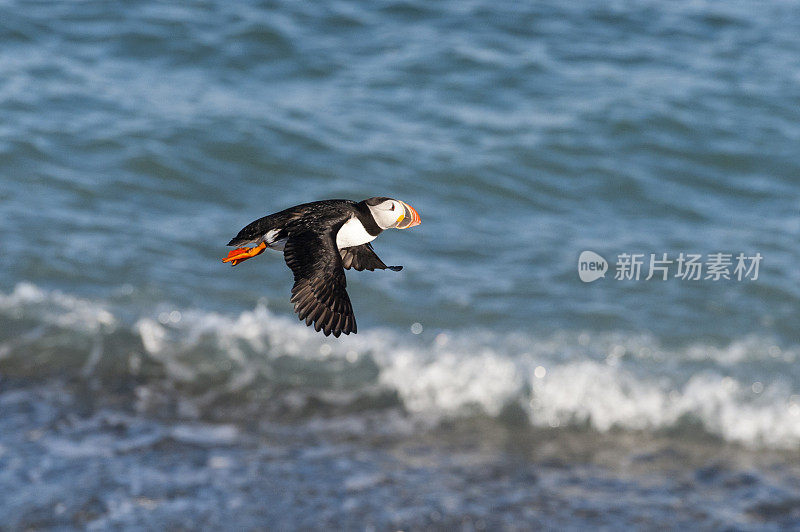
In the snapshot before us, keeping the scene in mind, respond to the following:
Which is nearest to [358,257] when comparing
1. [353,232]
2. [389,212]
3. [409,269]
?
[353,232]

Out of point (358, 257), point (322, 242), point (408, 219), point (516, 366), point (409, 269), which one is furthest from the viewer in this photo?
point (409, 269)

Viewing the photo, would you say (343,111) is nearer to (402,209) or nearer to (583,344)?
(583,344)

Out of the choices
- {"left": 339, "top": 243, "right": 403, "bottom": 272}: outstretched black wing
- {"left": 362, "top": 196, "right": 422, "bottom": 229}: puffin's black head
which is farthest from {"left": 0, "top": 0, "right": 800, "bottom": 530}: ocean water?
{"left": 362, "top": 196, "right": 422, "bottom": 229}: puffin's black head

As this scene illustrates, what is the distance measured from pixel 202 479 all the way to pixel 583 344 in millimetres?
3914

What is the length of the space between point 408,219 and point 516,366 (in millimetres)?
5870

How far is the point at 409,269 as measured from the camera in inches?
386

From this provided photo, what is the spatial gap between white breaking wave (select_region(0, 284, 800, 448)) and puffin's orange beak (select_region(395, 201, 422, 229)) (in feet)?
16.8

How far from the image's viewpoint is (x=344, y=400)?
26.3 ft

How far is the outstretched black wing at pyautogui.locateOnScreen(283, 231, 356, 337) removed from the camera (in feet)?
9.53

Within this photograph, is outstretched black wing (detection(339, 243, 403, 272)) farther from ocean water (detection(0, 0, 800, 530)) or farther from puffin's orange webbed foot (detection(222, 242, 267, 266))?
ocean water (detection(0, 0, 800, 530))

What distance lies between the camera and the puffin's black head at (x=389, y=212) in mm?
2863

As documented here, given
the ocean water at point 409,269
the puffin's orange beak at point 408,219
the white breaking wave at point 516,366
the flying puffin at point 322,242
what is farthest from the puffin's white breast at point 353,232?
the white breaking wave at point 516,366

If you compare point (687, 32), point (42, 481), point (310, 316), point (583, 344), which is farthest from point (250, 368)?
point (687, 32)

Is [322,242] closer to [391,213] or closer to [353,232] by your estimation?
[353,232]
